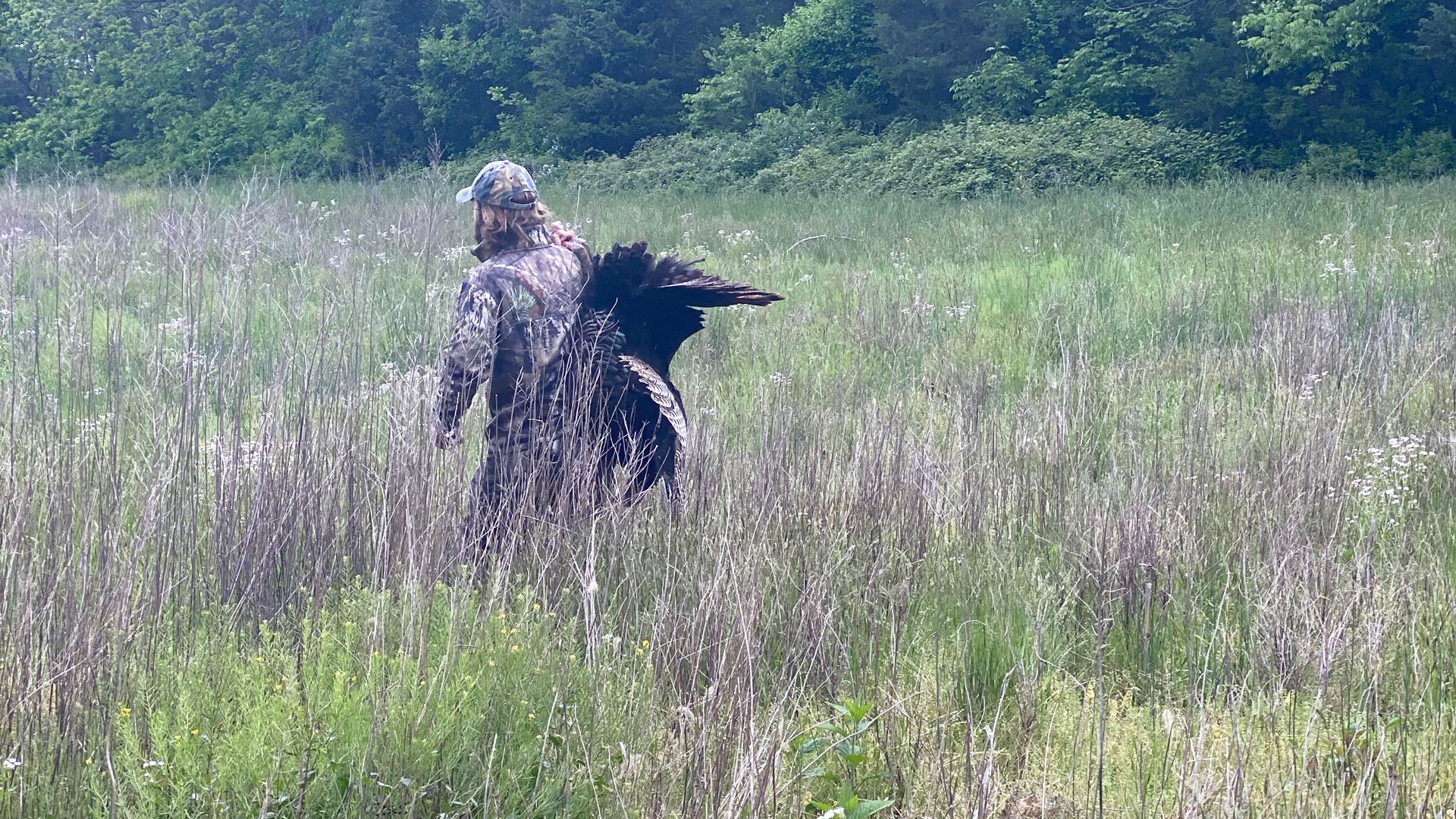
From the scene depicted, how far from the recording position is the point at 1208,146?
2295cm

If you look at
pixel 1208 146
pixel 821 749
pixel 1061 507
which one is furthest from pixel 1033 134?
pixel 821 749

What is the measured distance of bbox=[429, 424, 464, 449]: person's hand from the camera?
11.7 ft

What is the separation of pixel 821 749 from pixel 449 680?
782mm

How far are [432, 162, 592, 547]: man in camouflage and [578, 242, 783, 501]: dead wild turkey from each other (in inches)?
4.7

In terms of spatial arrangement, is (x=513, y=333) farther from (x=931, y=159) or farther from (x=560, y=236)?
(x=931, y=159)

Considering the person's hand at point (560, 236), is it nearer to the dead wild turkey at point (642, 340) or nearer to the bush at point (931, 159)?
the dead wild turkey at point (642, 340)

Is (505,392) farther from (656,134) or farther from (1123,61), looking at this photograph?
(656,134)

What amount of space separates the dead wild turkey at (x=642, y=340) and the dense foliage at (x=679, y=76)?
57.8ft

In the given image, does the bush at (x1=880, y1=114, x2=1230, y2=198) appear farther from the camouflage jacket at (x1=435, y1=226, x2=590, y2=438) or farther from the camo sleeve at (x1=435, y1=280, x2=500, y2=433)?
the camo sleeve at (x1=435, y1=280, x2=500, y2=433)

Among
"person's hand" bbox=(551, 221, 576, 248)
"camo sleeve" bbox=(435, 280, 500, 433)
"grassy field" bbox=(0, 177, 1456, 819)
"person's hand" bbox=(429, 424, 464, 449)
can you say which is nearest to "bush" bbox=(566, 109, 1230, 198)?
"grassy field" bbox=(0, 177, 1456, 819)

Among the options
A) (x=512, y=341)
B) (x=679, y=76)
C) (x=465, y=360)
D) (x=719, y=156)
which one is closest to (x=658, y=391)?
(x=512, y=341)

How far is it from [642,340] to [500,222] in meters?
0.59

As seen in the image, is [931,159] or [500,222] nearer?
[500,222]

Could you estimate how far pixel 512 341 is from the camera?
3977mm
